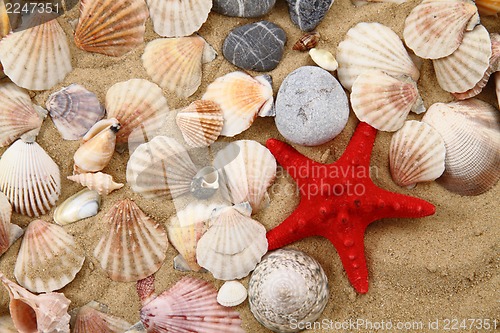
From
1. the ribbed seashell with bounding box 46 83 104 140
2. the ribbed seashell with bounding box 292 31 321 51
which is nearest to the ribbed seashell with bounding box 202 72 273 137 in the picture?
the ribbed seashell with bounding box 292 31 321 51

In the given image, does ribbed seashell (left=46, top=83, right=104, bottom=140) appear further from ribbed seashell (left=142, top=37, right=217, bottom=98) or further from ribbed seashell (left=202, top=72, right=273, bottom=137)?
ribbed seashell (left=202, top=72, right=273, bottom=137)

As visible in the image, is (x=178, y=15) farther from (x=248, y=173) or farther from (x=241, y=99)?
(x=248, y=173)

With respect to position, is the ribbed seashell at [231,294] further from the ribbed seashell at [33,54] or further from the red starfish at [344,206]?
the ribbed seashell at [33,54]

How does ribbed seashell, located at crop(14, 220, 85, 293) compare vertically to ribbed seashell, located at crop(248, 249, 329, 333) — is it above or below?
above

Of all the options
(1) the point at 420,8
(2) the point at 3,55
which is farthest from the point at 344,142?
(2) the point at 3,55

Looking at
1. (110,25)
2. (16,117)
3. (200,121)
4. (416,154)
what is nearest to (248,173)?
(200,121)

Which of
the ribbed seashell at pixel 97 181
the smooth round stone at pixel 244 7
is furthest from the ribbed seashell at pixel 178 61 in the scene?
the ribbed seashell at pixel 97 181
